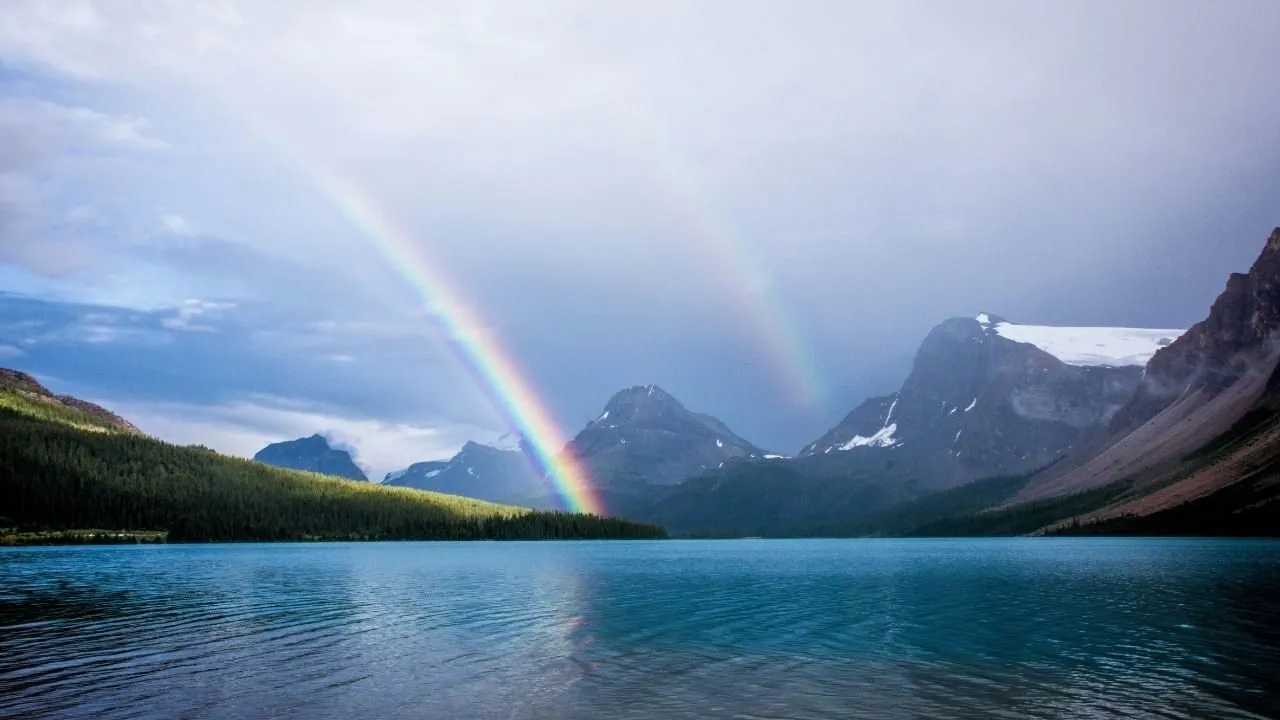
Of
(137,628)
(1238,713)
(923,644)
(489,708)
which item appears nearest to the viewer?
(1238,713)

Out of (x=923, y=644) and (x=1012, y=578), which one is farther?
(x=1012, y=578)

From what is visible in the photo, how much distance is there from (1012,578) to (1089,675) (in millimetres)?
78198

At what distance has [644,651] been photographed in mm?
50750

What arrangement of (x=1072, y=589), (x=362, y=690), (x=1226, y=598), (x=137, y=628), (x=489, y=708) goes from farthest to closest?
(x=1072, y=589) → (x=1226, y=598) → (x=137, y=628) → (x=362, y=690) → (x=489, y=708)

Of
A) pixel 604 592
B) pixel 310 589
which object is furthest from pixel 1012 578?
pixel 310 589

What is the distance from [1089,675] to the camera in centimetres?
4181

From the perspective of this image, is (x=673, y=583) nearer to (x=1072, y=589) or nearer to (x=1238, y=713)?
(x=1072, y=589)

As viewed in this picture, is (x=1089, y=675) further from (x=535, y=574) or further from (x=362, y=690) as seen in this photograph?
(x=535, y=574)

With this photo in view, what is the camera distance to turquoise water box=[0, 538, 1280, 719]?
36156 millimetres

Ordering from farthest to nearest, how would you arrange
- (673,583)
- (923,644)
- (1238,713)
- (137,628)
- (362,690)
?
1. (673,583)
2. (137,628)
3. (923,644)
4. (362,690)
5. (1238,713)

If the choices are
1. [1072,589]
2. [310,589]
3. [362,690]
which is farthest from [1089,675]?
[310,589]

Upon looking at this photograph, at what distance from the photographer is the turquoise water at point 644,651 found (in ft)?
119

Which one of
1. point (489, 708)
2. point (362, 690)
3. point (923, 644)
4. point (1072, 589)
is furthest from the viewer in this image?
point (1072, 589)

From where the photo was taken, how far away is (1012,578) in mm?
114062
